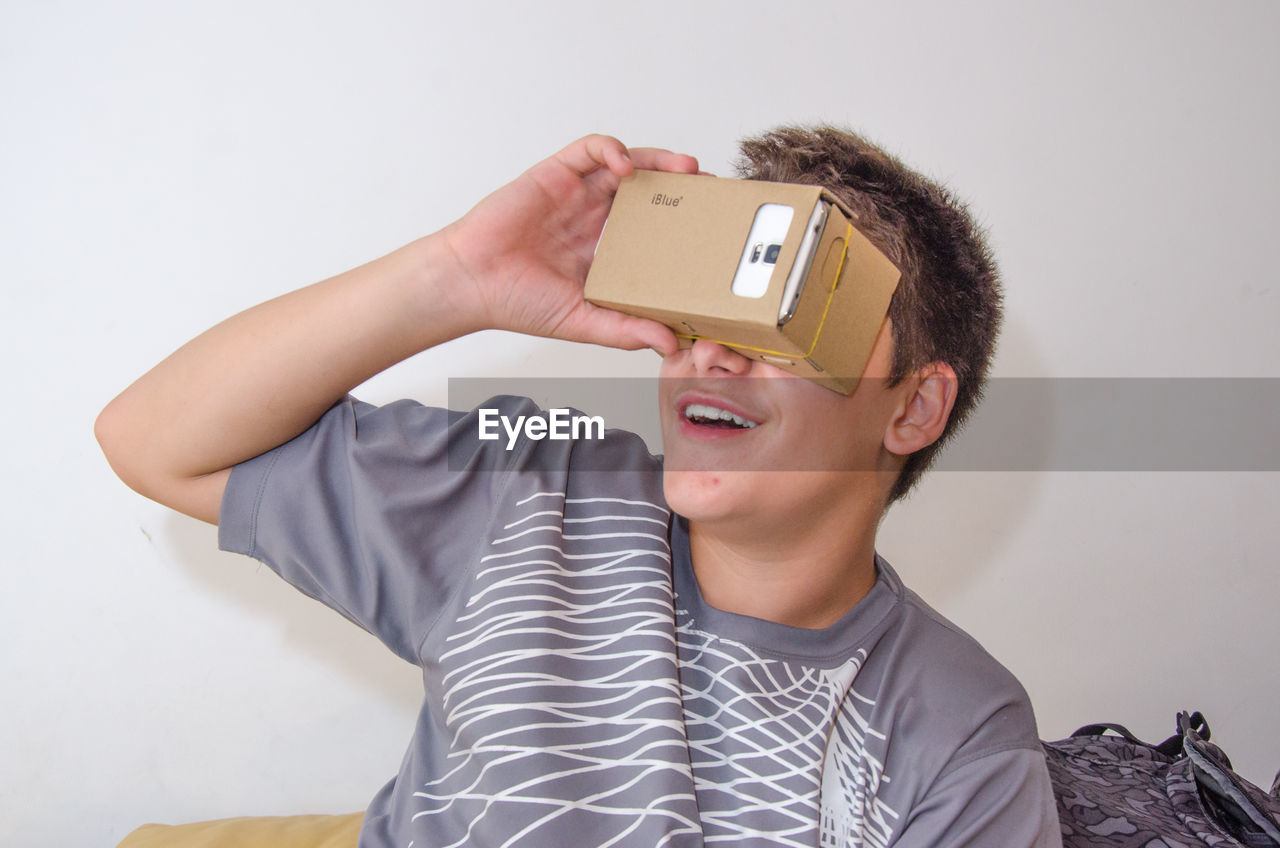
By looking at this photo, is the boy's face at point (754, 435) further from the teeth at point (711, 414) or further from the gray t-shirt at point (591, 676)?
the gray t-shirt at point (591, 676)

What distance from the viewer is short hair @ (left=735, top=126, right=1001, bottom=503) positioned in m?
1.05

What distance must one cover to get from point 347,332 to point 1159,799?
1171 millimetres

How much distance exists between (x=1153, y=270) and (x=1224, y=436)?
34cm

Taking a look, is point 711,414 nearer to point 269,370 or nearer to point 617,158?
point 617,158

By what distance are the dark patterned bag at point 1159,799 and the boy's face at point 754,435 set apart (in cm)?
56

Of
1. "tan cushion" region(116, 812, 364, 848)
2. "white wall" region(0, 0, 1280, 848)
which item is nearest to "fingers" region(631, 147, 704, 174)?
"white wall" region(0, 0, 1280, 848)

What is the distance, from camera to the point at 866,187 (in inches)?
42.1

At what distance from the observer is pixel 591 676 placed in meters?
0.99

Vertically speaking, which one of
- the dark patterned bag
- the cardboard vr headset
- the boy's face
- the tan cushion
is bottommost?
the tan cushion

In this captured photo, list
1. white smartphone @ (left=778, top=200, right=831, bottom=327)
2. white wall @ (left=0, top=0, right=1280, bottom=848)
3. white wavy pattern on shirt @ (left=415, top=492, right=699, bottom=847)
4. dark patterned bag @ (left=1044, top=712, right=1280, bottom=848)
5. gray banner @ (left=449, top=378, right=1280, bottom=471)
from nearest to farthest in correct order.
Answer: white smartphone @ (left=778, top=200, right=831, bottom=327) < white wavy pattern on shirt @ (left=415, top=492, right=699, bottom=847) < dark patterned bag @ (left=1044, top=712, right=1280, bottom=848) < white wall @ (left=0, top=0, right=1280, bottom=848) < gray banner @ (left=449, top=378, right=1280, bottom=471)

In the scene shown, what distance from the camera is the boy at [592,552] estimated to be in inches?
37.8

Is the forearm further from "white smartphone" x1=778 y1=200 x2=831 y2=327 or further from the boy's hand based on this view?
"white smartphone" x1=778 y1=200 x2=831 y2=327

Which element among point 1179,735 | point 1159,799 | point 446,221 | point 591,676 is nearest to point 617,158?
point 591,676

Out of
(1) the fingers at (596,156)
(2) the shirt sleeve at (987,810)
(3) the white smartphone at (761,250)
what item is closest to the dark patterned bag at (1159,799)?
(2) the shirt sleeve at (987,810)
